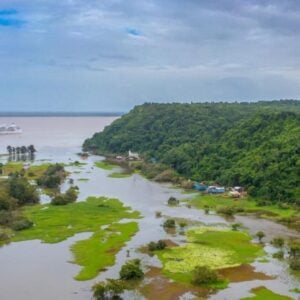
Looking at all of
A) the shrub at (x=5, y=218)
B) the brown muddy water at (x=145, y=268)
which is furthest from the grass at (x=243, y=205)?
the shrub at (x=5, y=218)

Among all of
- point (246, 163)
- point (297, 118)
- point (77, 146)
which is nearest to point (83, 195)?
point (246, 163)

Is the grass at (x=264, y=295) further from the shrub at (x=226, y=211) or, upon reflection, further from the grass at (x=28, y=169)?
the grass at (x=28, y=169)

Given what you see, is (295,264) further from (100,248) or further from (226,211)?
(226,211)

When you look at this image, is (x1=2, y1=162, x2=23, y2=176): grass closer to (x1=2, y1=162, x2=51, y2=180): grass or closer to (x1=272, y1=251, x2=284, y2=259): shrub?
(x1=2, y1=162, x2=51, y2=180): grass

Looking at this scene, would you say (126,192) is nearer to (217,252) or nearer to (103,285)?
(217,252)

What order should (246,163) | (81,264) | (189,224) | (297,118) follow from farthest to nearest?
(297,118) → (246,163) → (189,224) → (81,264)
